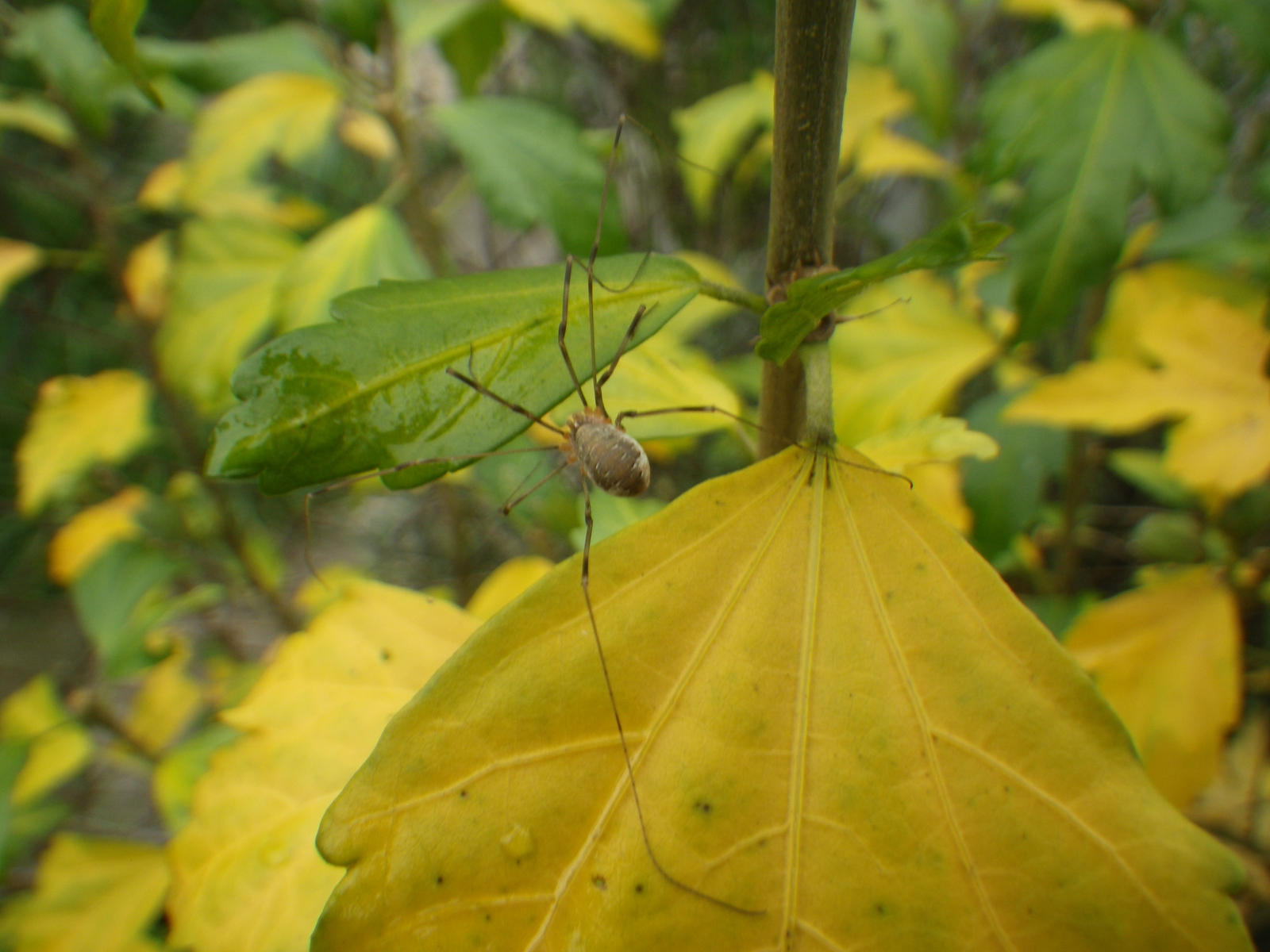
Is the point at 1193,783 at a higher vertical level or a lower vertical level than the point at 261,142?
lower

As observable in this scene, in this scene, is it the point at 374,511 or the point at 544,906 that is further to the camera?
the point at 374,511

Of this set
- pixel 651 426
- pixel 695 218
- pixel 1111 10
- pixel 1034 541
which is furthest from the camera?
pixel 695 218

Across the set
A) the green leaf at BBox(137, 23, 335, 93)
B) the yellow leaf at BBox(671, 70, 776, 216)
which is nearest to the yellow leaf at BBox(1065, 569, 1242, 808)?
the yellow leaf at BBox(671, 70, 776, 216)

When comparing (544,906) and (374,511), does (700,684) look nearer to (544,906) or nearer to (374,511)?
(544,906)

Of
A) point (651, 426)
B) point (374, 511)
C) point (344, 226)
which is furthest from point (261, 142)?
point (374, 511)

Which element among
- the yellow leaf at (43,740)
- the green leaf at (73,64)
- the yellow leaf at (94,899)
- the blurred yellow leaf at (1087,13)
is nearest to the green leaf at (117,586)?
the yellow leaf at (43,740)

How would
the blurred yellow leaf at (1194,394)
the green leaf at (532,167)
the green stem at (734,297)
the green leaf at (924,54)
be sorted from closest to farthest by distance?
1. the green stem at (734,297)
2. the blurred yellow leaf at (1194,394)
3. the green leaf at (532,167)
4. the green leaf at (924,54)

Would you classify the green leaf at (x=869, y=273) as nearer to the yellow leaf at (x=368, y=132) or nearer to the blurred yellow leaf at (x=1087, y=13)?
the blurred yellow leaf at (x=1087, y=13)
